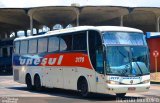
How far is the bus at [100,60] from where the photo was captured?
639 inches

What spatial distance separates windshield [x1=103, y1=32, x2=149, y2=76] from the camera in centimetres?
1625

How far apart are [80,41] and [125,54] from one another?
7.33ft

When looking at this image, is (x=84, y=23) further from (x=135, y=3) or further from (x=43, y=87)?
(x=43, y=87)

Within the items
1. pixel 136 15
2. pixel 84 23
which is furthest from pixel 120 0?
pixel 84 23

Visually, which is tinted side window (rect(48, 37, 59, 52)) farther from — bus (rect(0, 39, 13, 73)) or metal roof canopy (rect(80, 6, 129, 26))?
metal roof canopy (rect(80, 6, 129, 26))

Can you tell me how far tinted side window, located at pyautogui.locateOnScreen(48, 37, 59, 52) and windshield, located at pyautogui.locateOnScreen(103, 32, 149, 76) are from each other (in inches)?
148

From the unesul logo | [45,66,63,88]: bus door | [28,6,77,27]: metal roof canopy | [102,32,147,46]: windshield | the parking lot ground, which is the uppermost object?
[28,6,77,27]: metal roof canopy

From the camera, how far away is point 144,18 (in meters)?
71.4

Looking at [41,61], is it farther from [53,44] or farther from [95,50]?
[95,50]

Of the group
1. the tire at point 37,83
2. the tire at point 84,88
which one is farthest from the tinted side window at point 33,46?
the tire at point 84,88

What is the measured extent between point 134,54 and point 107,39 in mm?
1215

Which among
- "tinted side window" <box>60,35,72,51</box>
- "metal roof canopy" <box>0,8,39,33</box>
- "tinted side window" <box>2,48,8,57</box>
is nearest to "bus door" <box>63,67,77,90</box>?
"tinted side window" <box>60,35,72,51</box>

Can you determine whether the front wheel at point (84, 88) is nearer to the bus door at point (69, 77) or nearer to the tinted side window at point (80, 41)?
the bus door at point (69, 77)

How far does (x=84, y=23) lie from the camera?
72812 millimetres
